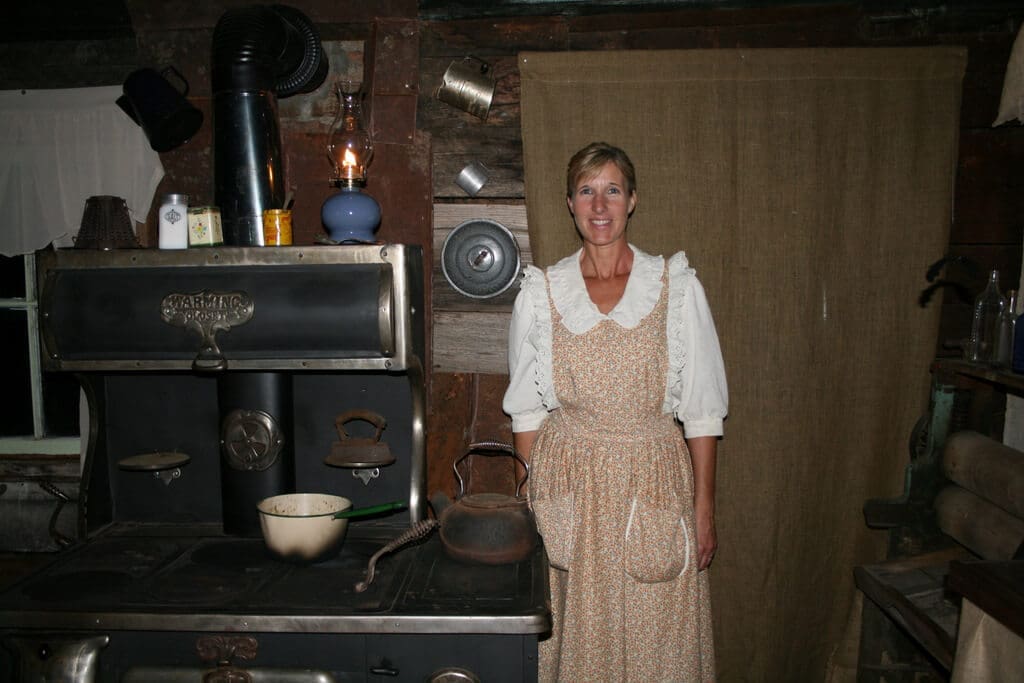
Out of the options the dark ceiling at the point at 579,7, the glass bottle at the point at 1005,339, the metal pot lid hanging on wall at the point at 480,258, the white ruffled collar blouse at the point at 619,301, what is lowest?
the glass bottle at the point at 1005,339

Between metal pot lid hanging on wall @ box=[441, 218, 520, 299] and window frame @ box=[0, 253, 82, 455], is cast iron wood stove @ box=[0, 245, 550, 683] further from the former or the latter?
window frame @ box=[0, 253, 82, 455]

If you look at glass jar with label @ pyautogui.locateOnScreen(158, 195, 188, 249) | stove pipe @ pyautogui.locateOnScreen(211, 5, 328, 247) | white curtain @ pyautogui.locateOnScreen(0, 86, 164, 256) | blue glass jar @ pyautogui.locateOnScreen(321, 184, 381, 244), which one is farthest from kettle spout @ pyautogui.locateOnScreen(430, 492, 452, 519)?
white curtain @ pyautogui.locateOnScreen(0, 86, 164, 256)

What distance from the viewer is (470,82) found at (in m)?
2.12

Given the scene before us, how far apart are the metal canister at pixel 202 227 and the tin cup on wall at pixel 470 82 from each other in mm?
793

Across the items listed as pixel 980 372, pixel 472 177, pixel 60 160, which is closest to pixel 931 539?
pixel 980 372

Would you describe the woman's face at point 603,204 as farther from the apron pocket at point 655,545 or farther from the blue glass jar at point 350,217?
the apron pocket at point 655,545

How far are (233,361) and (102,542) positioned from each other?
623 millimetres

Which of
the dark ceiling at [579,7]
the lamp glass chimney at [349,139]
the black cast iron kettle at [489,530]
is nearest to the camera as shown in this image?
the black cast iron kettle at [489,530]

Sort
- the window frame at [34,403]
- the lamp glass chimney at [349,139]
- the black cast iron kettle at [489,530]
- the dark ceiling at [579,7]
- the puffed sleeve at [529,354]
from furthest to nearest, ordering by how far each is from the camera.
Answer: the window frame at [34,403]
the dark ceiling at [579,7]
the lamp glass chimney at [349,139]
the puffed sleeve at [529,354]
the black cast iron kettle at [489,530]

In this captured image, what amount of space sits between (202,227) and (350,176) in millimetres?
404

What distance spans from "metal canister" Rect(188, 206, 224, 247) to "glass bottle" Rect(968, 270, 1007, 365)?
211cm

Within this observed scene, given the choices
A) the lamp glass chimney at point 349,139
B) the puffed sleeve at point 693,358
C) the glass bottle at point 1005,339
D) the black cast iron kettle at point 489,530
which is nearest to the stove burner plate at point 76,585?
the black cast iron kettle at point 489,530

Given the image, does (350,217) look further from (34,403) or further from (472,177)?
(34,403)

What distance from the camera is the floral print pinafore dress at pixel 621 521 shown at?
1.71 metres
